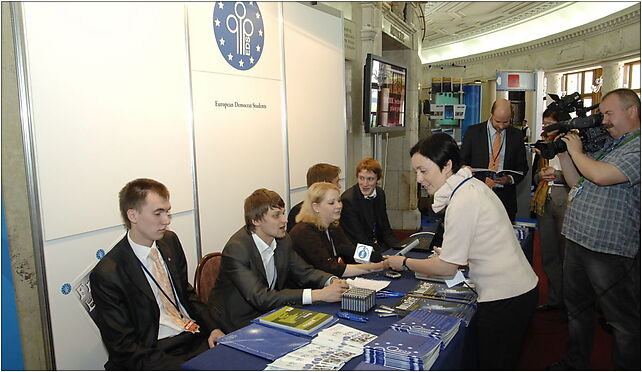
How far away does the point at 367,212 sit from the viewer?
12.2ft

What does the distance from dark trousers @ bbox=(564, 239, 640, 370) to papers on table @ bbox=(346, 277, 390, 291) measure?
1099mm

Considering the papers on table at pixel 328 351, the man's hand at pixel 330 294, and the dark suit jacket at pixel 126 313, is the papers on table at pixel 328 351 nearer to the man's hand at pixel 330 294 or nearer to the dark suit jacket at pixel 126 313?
the man's hand at pixel 330 294

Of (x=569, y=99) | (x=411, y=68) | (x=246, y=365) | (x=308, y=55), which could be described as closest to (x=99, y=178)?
(x=246, y=365)

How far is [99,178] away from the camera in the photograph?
251 cm

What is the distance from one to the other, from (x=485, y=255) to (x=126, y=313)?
1.57 meters

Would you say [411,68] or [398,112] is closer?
[398,112]

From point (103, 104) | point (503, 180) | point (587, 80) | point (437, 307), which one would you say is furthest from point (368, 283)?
point (587, 80)

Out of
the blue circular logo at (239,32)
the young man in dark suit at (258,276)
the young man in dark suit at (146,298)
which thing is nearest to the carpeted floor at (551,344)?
the young man in dark suit at (258,276)

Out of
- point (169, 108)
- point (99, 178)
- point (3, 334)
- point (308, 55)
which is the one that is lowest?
point (3, 334)

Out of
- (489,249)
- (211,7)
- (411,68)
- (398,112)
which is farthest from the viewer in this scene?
(411,68)

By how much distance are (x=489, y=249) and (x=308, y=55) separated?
122 inches

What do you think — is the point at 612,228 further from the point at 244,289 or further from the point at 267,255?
the point at 244,289

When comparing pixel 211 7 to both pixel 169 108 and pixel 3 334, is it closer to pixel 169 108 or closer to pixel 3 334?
pixel 169 108

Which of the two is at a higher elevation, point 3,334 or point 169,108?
point 169,108
